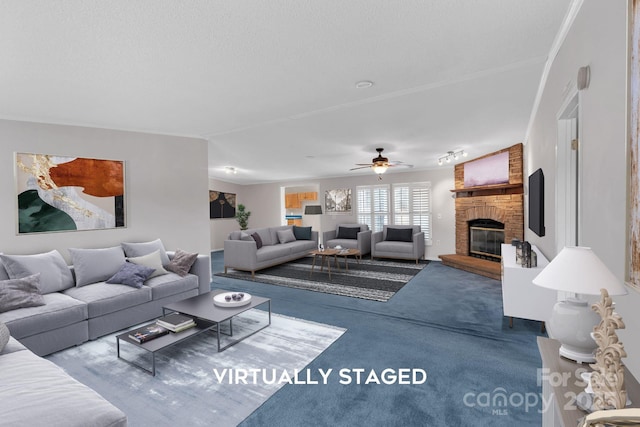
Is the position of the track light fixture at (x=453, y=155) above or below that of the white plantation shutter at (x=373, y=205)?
above

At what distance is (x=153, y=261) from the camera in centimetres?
392

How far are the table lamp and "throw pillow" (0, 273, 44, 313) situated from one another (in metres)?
3.89

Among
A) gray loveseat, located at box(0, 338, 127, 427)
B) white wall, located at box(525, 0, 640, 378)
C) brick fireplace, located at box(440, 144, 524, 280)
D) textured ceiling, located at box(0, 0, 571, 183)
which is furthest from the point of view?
brick fireplace, located at box(440, 144, 524, 280)

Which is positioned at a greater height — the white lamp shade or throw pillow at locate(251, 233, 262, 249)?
the white lamp shade

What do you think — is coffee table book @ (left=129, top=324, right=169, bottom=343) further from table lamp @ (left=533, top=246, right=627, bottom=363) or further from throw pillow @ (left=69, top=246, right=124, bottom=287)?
table lamp @ (left=533, top=246, right=627, bottom=363)

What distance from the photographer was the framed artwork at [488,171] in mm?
5629

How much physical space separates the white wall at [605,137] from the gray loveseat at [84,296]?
12.9ft

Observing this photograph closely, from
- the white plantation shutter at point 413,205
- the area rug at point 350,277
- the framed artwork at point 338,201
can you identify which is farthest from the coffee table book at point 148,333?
the framed artwork at point 338,201

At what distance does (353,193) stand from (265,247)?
124 inches

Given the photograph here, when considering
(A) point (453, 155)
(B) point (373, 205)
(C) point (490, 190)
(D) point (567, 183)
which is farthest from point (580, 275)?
(B) point (373, 205)

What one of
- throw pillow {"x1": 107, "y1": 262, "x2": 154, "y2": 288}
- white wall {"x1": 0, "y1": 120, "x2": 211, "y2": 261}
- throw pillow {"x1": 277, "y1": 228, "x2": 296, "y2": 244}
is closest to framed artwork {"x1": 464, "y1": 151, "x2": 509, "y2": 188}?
throw pillow {"x1": 277, "y1": 228, "x2": 296, "y2": 244}

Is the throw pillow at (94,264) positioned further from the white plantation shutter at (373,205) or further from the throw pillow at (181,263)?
the white plantation shutter at (373,205)

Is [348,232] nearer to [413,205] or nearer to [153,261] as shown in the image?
[413,205]

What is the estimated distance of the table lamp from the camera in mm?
1071
